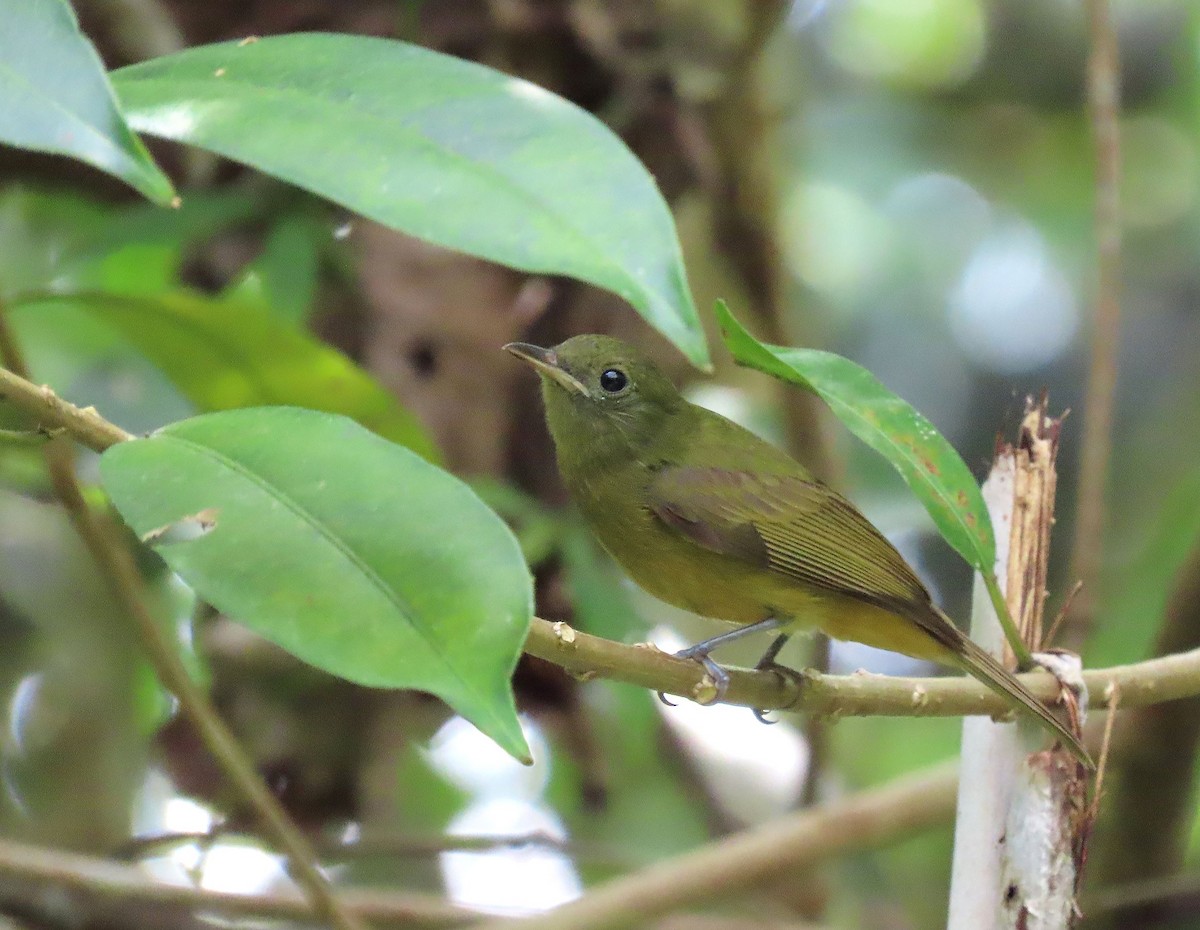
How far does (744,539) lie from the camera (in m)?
2.67

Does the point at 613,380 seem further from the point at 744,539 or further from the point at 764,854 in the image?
the point at 764,854

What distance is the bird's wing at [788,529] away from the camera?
2645 mm

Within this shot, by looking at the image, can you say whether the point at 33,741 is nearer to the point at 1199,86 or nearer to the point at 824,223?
the point at 824,223

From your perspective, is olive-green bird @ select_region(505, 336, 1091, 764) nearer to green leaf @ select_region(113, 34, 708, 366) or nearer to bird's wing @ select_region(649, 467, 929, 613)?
bird's wing @ select_region(649, 467, 929, 613)

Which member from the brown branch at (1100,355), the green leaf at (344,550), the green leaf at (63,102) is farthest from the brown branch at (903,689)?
the brown branch at (1100,355)

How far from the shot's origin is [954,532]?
175 cm

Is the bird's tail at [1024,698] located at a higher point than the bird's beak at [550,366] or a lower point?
lower

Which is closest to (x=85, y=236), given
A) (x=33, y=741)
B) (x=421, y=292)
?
(x=421, y=292)

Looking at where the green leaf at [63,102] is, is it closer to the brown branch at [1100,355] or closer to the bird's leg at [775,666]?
the bird's leg at [775,666]

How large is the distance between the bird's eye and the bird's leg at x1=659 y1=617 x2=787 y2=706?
62 centimetres

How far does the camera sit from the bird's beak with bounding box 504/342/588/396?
2893 mm

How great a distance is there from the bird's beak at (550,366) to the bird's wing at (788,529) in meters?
0.33

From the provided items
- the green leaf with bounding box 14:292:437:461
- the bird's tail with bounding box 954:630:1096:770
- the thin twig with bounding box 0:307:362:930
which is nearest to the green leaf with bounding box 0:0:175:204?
the thin twig with bounding box 0:307:362:930

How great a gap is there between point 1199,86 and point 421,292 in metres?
3.57
